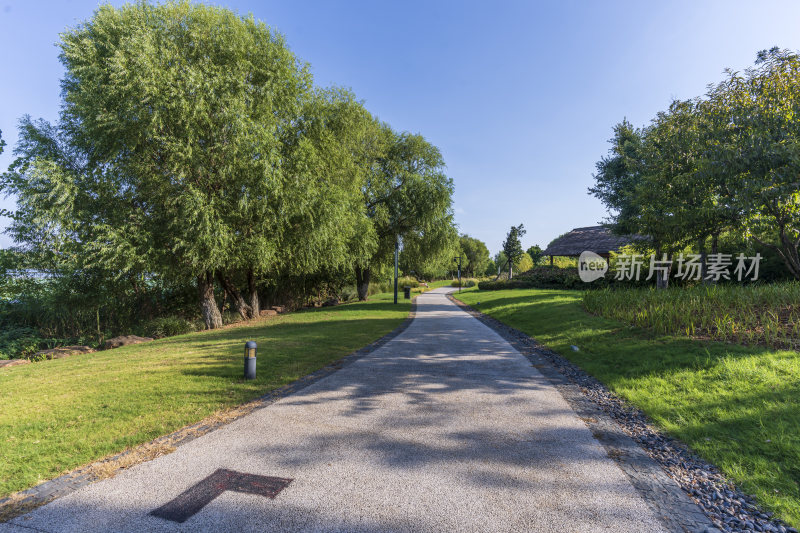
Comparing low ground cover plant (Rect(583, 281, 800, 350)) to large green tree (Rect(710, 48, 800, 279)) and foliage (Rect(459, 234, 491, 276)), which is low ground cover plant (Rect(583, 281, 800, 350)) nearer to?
large green tree (Rect(710, 48, 800, 279))

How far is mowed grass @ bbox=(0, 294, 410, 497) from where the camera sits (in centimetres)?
350

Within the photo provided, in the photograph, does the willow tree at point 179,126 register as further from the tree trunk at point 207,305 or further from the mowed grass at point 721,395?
the mowed grass at point 721,395

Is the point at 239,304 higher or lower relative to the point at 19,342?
higher

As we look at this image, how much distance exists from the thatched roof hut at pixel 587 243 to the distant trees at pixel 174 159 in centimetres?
2757

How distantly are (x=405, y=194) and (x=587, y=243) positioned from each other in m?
22.3

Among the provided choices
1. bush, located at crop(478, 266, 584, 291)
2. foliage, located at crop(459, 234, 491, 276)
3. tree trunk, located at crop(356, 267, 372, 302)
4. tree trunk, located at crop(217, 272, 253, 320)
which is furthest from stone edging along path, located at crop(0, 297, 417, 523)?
foliage, located at crop(459, 234, 491, 276)

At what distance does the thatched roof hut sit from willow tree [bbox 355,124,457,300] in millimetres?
Result: 17070

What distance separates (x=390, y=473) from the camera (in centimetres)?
314

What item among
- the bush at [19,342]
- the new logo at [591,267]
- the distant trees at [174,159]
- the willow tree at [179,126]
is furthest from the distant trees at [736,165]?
the bush at [19,342]

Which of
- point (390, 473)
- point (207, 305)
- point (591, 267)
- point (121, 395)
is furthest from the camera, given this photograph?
point (591, 267)

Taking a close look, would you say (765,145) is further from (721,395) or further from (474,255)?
(474,255)

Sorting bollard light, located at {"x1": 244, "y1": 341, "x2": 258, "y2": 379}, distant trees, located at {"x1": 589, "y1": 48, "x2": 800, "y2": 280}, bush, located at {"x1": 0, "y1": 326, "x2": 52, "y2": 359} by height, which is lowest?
bush, located at {"x1": 0, "y1": 326, "x2": 52, "y2": 359}

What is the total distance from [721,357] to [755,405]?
6.33 ft

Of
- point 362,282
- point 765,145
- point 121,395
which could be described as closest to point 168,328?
point 121,395
